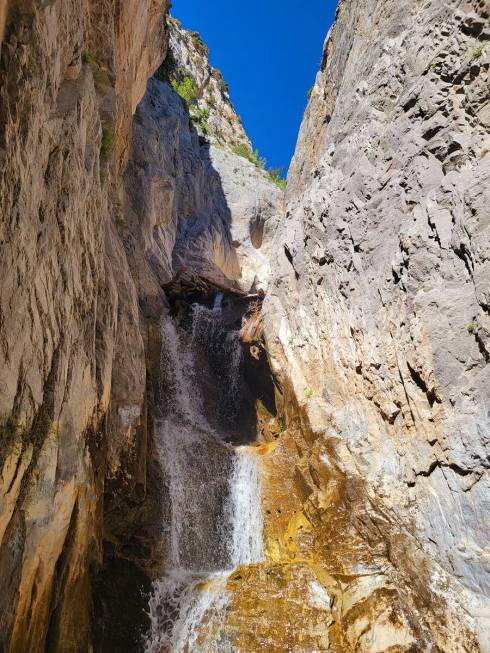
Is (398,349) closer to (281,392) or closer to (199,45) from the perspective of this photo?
(281,392)

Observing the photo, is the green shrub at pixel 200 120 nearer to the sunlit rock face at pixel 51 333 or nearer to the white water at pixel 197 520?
the white water at pixel 197 520

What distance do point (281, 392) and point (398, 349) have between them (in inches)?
213

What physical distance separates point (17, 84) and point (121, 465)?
7225 mm

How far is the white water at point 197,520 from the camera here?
8.23 meters

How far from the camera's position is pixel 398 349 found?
842 cm

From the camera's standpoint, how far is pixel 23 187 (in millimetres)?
4910

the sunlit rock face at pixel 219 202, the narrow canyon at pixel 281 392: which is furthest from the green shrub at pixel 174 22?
the narrow canyon at pixel 281 392

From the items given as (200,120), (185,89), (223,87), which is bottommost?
(200,120)

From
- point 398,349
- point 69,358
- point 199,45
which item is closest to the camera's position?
point 69,358

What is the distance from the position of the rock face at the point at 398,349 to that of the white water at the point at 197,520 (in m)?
0.87

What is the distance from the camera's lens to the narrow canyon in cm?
556

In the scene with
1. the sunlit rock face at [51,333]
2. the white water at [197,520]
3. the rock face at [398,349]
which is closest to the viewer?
the sunlit rock face at [51,333]

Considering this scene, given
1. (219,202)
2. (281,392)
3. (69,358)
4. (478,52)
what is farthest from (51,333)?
(219,202)

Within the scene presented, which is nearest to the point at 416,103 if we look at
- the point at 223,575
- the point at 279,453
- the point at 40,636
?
the point at 279,453
